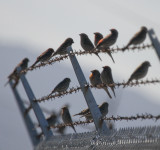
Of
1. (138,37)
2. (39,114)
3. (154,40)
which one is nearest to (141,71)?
(138,37)

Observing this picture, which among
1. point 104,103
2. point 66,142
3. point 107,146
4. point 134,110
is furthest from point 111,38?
point 134,110

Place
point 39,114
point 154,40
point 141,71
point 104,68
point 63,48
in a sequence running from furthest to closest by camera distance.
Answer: point 63,48 < point 104,68 < point 39,114 < point 141,71 < point 154,40

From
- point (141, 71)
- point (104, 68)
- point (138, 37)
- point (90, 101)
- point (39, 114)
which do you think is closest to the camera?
point (90, 101)

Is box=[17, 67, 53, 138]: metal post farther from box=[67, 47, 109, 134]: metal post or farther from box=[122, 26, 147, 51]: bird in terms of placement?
box=[122, 26, 147, 51]: bird

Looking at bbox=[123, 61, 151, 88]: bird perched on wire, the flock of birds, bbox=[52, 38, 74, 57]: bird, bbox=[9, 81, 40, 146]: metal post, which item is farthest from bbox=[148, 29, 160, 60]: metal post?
bbox=[52, 38, 74, 57]: bird

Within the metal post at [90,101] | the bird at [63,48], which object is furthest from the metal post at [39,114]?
the bird at [63,48]

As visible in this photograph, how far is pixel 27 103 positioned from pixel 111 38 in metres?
2.42

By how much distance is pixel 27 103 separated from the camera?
1295cm

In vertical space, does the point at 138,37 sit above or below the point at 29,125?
above

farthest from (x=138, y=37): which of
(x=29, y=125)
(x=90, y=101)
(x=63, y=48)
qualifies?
(x=63, y=48)

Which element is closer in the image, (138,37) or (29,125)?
(138,37)

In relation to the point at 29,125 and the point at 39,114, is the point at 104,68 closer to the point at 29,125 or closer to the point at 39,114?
the point at 39,114

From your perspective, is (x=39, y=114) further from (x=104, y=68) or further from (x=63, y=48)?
(x=63, y=48)

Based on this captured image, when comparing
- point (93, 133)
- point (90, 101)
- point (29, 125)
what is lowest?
point (93, 133)
